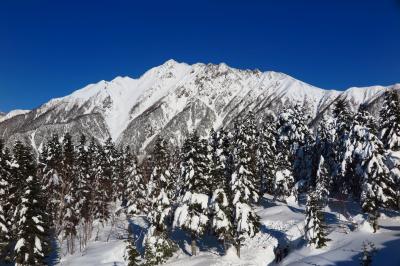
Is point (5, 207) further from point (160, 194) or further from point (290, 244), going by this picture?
point (290, 244)

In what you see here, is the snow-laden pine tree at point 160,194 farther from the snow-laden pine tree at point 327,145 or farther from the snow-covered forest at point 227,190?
the snow-laden pine tree at point 327,145

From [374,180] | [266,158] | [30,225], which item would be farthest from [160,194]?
[374,180]

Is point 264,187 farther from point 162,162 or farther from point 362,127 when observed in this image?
point 362,127

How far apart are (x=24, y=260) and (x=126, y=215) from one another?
3944 cm

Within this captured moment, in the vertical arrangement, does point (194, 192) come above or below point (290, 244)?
above

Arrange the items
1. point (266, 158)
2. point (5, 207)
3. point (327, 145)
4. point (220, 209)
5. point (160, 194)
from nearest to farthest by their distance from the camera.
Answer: point (220, 209) → point (5, 207) → point (160, 194) → point (327, 145) → point (266, 158)

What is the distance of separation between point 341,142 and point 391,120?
380 inches

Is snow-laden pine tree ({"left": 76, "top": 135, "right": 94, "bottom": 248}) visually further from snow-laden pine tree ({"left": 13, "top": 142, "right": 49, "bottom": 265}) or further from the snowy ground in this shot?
snow-laden pine tree ({"left": 13, "top": 142, "right": 49, "bottom": 265})

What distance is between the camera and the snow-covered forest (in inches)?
1790

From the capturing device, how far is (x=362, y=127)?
48.0 meters

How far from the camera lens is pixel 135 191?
85.4m

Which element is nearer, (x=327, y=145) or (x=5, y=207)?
(x=5, y=207)

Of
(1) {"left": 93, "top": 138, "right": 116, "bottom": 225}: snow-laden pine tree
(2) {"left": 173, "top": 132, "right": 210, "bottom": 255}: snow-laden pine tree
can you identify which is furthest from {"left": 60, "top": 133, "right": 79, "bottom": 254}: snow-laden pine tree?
(2) {"left": 173, "top": 132, "right": 210, "bottom": 255}: snow-laden pine tree

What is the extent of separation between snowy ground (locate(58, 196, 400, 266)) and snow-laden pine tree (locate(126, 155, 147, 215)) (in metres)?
12.9
